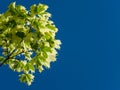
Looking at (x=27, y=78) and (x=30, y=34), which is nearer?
(x=30, y=34)

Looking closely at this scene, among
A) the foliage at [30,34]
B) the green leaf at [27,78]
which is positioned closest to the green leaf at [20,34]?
the foliage at [30,34]

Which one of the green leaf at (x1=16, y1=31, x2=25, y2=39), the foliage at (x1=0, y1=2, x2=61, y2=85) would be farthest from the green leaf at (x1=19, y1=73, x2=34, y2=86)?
the green leaf at (x1=16, y1=31, x2=25, y2=39)

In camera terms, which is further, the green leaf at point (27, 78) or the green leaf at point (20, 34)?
the green leaf at point (27, 78)

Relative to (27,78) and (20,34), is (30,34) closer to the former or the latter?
(20,34)

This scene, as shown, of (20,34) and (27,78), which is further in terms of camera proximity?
(27,78)

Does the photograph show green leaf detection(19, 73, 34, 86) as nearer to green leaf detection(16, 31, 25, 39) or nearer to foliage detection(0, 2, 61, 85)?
foliage detection(0, 2, 61, 85)

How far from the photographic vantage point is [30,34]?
1020 cm

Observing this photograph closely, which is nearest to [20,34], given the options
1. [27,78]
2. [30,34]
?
[30,34]

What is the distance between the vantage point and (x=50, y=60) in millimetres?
11141

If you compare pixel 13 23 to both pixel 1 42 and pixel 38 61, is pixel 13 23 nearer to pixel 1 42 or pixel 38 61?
pixel 1 42

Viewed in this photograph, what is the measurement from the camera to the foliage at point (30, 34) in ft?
33.6

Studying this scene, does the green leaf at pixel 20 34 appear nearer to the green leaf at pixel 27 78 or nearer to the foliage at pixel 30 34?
the foliage at pixel 30 34

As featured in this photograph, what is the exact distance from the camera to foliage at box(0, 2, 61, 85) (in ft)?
33.6

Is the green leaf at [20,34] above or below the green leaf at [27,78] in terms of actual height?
below
